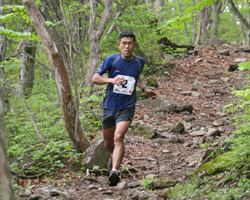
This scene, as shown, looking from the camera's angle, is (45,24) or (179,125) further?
(179,125)

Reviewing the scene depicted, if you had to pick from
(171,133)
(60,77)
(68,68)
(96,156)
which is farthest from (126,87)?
(171,133)

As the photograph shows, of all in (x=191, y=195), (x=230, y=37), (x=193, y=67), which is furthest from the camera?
(x=230, y=37)

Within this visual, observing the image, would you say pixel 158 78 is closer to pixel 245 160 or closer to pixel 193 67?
pixel 193 67

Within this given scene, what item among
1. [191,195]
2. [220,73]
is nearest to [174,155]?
[191,195]

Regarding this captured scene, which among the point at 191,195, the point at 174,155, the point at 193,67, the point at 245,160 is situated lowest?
the point at 174,155

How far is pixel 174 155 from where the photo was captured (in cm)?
647

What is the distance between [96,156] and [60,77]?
5.94ft

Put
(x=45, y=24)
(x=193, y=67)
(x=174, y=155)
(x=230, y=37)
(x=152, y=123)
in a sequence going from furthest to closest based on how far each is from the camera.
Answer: (x=230, y=37) → (x=193, y=67) → (x=152, y=123) → (x=174, y=155) → (x=45, y=24)

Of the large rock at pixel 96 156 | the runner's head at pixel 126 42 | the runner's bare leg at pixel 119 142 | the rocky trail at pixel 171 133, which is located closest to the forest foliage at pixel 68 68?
the large rock at pixel 96 156

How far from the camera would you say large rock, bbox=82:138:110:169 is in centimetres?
554

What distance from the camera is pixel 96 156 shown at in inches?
220

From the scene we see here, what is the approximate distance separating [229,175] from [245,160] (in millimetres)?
304

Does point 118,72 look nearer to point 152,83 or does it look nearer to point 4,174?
point 4,174

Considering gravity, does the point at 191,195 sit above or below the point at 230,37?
below
